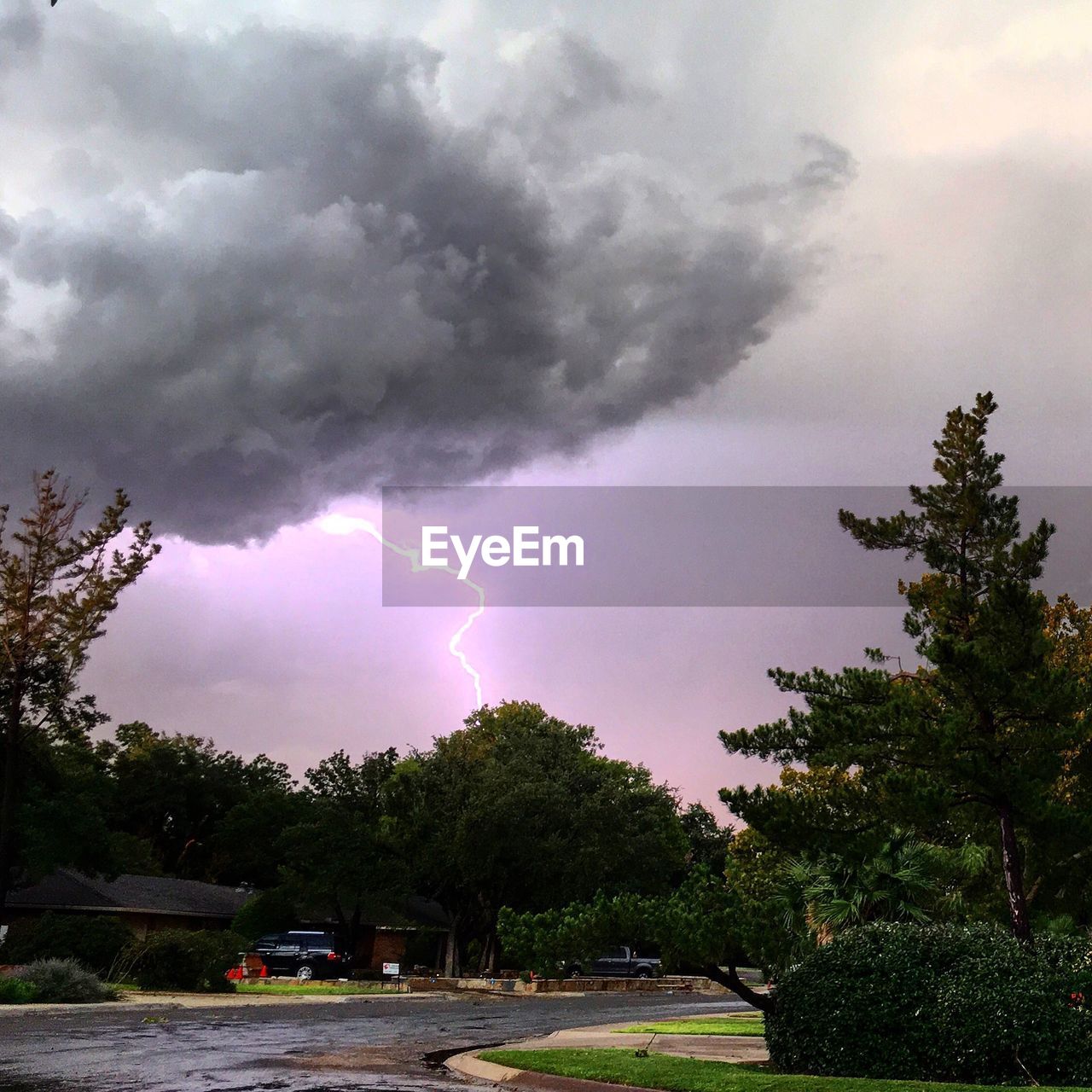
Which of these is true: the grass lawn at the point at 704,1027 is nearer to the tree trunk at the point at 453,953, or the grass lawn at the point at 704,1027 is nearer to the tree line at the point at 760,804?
the tree line at the point at 760,804

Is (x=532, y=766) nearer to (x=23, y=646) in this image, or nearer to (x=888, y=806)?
(x=23, y=646)

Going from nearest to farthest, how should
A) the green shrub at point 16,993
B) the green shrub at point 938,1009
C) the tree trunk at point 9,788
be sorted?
the green shrub at point 938,1009, the green shrub at point 16,993, the tree trunk at point 9,788

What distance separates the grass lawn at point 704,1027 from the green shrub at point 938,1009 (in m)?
7.11

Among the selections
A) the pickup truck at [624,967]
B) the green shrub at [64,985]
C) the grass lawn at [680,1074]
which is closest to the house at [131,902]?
the green shrub at [64,985]

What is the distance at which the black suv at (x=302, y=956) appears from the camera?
53250mm

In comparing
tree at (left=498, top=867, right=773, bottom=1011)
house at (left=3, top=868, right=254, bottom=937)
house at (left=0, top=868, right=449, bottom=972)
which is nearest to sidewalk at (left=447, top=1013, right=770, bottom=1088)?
tree at (left=498, top=867, right=773, bottom=1011)

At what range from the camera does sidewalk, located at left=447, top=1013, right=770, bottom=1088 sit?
15.9m

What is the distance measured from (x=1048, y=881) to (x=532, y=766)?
37.3 metres

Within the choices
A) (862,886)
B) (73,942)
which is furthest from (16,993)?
(862,886)

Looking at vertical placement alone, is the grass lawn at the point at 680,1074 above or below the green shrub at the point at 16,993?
above

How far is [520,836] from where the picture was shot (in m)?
60.6

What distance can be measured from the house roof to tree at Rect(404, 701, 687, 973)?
1112 cm

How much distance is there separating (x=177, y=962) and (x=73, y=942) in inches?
142

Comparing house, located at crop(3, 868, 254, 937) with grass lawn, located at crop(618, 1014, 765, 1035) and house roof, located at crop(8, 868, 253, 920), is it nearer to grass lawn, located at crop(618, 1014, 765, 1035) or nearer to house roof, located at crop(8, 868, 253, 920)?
house roof, located at crop(8, 868, 253, 920)
